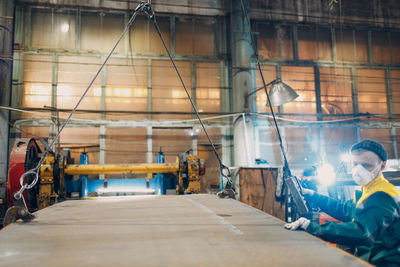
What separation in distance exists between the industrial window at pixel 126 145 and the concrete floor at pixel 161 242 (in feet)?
21.8

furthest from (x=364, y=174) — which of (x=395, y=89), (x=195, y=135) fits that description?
(x=395, y=89)

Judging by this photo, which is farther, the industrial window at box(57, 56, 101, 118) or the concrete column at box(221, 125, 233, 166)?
the concrete column at box(221, 125, 233, 166)

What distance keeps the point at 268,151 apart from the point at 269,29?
16.9ft

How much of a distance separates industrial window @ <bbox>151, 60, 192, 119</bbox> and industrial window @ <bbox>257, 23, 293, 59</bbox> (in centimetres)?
336

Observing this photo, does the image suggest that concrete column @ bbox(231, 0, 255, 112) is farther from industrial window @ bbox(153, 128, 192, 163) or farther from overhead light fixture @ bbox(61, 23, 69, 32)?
overhead light fixture @ bbox(61, 23, 69, 32)

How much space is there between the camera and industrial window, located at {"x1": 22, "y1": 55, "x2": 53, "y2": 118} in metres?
9.00

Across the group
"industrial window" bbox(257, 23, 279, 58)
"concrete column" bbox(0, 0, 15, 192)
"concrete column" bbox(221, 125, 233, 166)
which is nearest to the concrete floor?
"concrete column" bbox(221, 125, 233, 166)

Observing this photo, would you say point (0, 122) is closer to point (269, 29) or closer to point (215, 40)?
point (215, 40)

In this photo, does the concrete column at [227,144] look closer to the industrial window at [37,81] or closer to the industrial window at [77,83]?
the industrial window at [77,83]

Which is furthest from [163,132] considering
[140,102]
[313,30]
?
[313,30]

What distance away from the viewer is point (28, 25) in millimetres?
9273

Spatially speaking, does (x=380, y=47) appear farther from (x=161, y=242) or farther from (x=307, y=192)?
(x=161, y=242)

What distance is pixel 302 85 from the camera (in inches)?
417

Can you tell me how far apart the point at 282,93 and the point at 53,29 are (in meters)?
8.58
